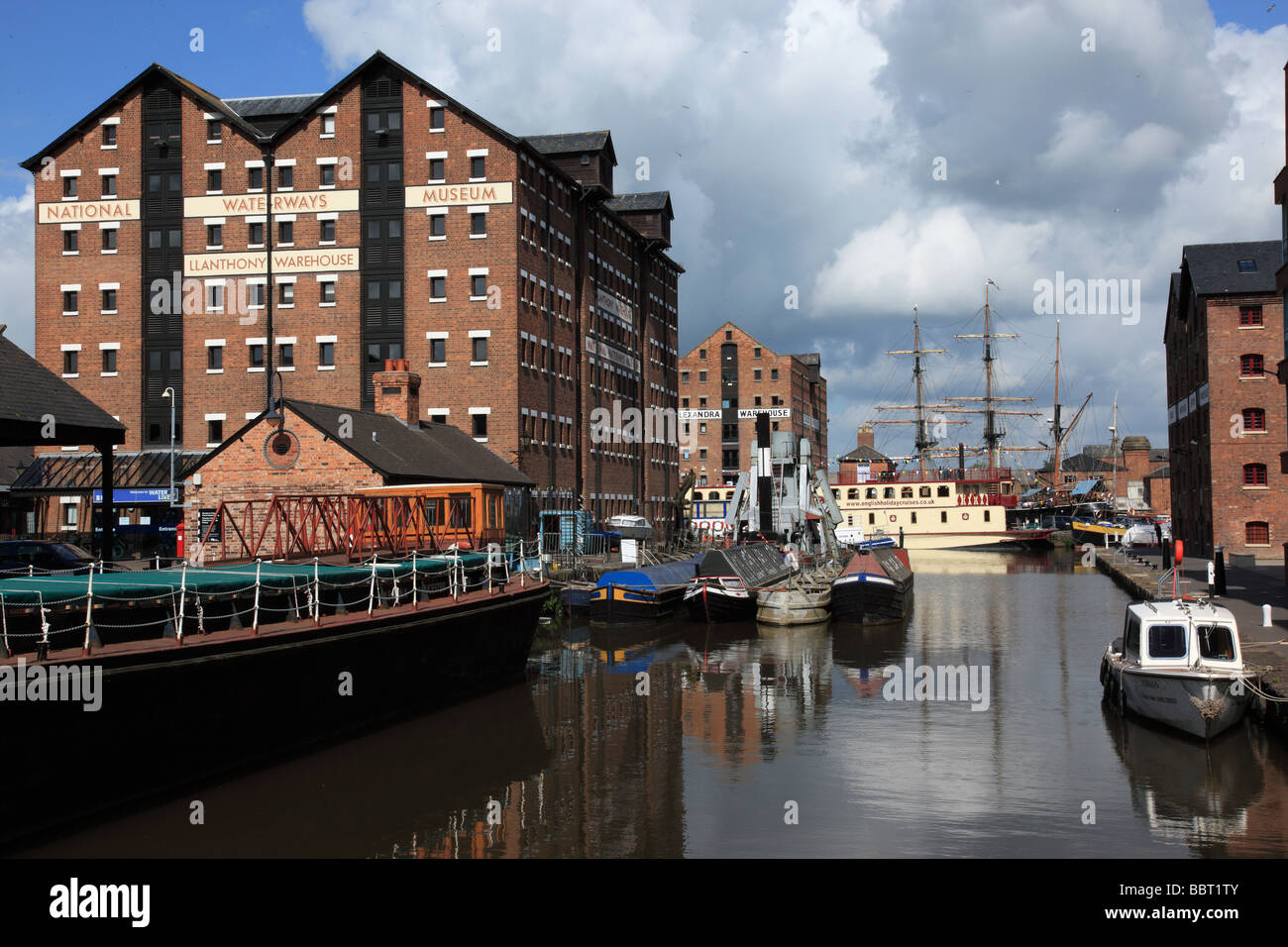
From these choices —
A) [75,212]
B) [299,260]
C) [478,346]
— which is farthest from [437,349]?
[75,212]

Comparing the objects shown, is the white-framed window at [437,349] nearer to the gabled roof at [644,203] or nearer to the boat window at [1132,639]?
the gabled roof at [644,203]

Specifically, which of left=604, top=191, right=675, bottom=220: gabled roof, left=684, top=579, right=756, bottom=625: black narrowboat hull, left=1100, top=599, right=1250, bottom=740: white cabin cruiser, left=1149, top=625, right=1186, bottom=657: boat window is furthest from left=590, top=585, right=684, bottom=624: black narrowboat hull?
left=604, top=191, right=675, bottom=220: gabled roof

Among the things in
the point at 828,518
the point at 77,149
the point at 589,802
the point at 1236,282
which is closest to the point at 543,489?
the point at 828,518

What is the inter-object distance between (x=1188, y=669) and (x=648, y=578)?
80.0 ft

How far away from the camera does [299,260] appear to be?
6134 cm

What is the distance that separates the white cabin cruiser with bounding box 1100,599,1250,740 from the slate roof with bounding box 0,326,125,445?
21138 mm

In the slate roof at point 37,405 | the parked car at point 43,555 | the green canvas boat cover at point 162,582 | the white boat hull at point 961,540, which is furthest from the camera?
the white boat hull at point 961,540

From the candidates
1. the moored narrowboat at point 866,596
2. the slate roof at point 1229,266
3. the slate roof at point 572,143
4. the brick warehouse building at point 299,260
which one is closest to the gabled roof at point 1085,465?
the slate roof at point 1229,266

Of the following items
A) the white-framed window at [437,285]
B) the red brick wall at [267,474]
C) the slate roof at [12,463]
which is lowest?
the red brick wall at [267,474]

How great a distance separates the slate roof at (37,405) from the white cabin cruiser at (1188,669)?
69.4 ft

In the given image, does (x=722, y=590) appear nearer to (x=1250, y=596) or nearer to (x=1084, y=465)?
(x=1250, y=596)

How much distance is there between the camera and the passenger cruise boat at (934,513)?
102 metres

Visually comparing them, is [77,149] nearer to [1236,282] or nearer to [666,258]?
[666,258]

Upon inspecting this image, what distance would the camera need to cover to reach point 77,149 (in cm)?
6244
